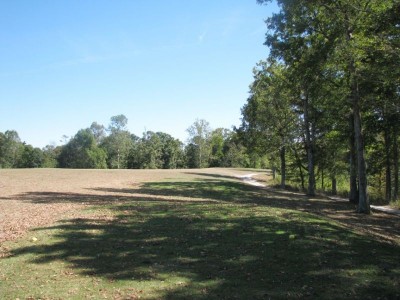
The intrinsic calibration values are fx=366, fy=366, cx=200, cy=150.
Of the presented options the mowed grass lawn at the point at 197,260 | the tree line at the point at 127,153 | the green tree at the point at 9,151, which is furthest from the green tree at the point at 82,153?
the mowed grass lawn at the point at 197,260

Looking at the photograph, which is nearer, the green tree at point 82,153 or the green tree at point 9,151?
the green tree at point 82,153

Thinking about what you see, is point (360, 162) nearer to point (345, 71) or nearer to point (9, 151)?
point (345, 71)

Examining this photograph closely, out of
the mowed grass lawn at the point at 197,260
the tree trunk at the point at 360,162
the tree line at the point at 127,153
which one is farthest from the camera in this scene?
the tree line at the point at 127,153

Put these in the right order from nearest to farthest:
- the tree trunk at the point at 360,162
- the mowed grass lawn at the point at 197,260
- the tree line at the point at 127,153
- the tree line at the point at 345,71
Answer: the mowed grass lawn at the point at 197,260 < the tree line at the point at 345,71 < the tree trunk at the point at 360,162 < the tree line at the point at 127,153

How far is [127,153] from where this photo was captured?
333 feet

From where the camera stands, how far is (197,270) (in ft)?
24.4

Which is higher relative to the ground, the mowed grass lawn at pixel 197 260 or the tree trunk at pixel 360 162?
the tree trunk at pixel 360 162

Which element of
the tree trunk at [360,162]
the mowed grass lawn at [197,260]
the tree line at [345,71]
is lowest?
the mowed grass lawn at [197,260]

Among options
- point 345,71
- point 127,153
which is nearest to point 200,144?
point 127,153

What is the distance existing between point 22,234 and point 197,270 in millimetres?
5773

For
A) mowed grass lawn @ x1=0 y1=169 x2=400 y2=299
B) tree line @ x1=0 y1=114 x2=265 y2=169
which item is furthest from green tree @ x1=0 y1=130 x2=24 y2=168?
mowed grass lawn @ x1=0 y1=169 x2=400 y2=299

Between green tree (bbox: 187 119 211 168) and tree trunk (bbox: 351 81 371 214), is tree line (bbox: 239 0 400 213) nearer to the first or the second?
tree trunk (bbox: 351 81 371 214)

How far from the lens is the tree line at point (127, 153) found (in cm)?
9975

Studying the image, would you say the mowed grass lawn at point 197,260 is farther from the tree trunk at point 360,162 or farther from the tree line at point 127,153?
the tree line at point 127,153
